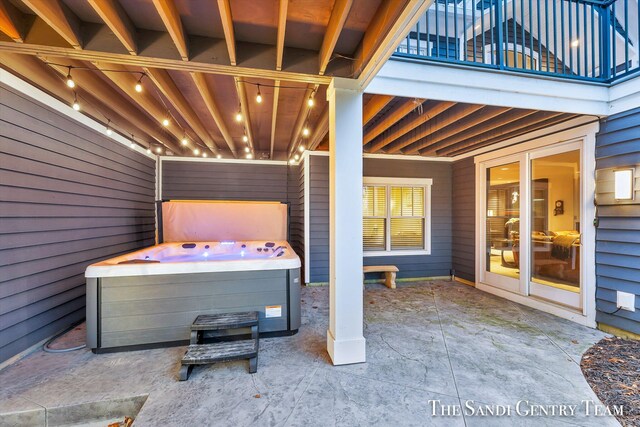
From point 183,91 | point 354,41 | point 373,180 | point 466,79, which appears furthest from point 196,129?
point 466,79

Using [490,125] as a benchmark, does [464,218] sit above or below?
below

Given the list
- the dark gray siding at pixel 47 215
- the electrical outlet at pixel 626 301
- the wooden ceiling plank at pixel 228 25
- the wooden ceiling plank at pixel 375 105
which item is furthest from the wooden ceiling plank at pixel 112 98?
the electrical outlet at pixel 626 301

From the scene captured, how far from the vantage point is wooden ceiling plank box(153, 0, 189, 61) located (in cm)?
151

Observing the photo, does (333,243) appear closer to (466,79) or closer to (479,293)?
(466,79)

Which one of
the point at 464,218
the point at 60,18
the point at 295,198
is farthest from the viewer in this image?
the point at 295,198

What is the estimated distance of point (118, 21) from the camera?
162cm

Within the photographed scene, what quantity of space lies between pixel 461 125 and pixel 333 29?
8.05 ft

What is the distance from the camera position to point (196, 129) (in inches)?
148

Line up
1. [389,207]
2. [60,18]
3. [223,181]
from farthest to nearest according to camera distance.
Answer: [223,181] → [389,207] → [60,18]

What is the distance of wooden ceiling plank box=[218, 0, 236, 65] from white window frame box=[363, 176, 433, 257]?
3367 mm

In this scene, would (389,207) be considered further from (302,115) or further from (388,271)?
(302,115)

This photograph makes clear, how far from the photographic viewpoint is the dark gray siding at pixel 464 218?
4.68 metres

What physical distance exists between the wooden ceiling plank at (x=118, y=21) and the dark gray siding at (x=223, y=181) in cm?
350

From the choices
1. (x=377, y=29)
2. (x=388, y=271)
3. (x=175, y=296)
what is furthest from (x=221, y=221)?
(x=377, y=29)
